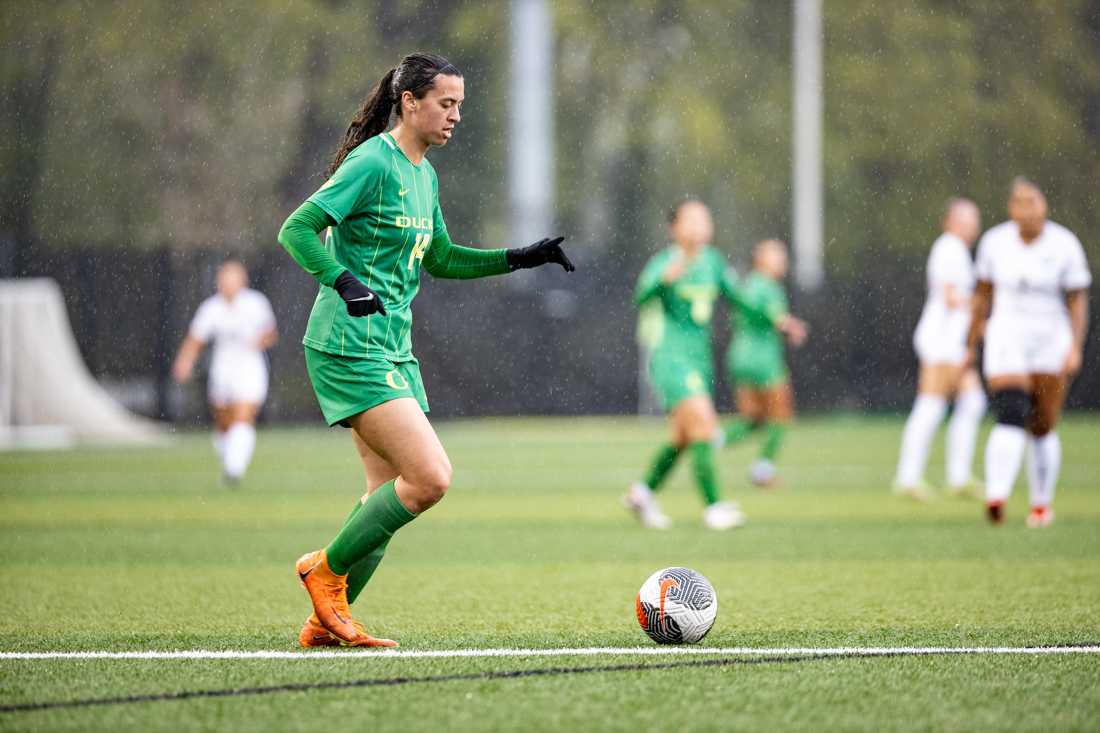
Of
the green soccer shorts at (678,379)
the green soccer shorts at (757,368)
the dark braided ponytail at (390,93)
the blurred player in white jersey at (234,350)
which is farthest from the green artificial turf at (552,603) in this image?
the dark braided ponytail at (390,93)

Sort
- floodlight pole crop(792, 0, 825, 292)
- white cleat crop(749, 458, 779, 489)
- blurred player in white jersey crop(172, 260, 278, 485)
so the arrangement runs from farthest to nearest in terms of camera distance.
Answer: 1. floodlight pole crop(792, 0, 825, 292)
2. blurred player in white jersey crop(172, 260, 278, 485)
3. white cleat crop(749, 458, 779, 489)

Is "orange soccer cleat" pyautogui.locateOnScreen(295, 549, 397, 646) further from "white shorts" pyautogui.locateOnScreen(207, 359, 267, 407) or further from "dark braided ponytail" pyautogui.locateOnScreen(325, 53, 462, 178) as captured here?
"white shorts" pyautogui.locateOnScreen(207, 359, 267, 407)

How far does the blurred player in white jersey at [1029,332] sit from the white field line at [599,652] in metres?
4.99

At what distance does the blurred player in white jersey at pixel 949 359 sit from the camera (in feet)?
43.0

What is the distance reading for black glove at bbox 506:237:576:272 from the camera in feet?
21.1

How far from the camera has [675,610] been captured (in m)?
6.05

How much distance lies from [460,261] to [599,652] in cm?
163

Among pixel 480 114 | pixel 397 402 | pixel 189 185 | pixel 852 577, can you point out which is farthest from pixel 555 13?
pixel 397 402

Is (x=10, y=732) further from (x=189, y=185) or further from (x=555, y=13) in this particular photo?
(x=555, y=13)

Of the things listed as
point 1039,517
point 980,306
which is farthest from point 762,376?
point 1039,517

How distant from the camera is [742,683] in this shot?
5.21 m

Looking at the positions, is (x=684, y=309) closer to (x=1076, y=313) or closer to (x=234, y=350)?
(x=1076, y=313)

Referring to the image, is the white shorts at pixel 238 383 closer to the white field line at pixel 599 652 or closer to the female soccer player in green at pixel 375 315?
the female soccer player in green at pixel 375 315

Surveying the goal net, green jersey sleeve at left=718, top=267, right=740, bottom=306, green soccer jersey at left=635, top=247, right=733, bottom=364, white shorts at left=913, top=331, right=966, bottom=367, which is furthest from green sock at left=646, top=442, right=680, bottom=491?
the goal net
